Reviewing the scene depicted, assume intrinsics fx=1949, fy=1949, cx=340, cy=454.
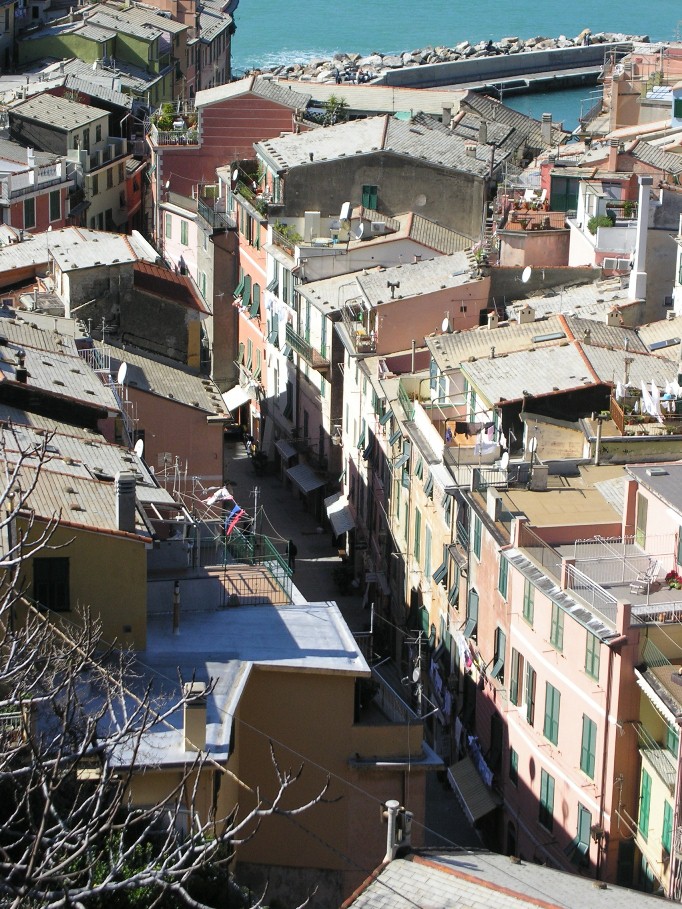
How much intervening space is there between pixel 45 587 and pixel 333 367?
824 inches

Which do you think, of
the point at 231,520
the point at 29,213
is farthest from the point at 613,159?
the point at 231,520

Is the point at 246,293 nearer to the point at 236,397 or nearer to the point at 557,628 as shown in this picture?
the point at 236,397

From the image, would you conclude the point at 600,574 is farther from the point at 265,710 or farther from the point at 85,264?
the point at 85,264

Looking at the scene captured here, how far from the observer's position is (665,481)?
89.8 feet

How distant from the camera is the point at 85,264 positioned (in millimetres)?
41344

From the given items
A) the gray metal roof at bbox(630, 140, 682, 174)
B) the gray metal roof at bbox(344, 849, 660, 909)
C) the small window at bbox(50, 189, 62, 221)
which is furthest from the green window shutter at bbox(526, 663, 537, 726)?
the small window at bbox(50, 189, 62, 221)

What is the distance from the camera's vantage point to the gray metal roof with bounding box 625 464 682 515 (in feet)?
87.3

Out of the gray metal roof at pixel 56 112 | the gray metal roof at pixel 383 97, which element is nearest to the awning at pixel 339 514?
the gray metal roof at pixel 383 97

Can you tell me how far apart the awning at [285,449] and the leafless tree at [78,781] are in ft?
64.6

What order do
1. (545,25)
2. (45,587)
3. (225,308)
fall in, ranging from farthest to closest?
(545,25), (225,308), (45,587)

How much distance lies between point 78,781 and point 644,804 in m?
8.45

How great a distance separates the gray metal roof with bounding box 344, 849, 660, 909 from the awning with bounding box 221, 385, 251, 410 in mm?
28874

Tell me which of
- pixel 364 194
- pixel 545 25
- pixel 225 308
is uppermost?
pixel 364 194

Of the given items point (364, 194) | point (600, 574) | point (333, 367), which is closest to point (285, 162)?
point (364, 194)
